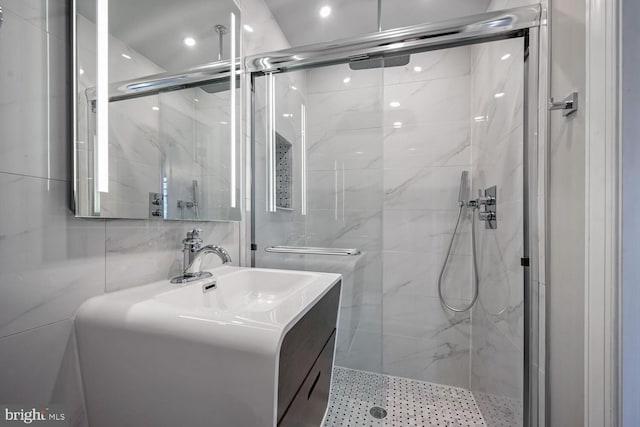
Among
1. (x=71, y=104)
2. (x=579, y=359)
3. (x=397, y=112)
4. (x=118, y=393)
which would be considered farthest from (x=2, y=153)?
(x=397, y=112)

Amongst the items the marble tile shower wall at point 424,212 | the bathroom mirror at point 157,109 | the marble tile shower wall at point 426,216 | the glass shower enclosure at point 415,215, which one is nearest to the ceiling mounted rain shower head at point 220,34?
the bathroom mirror at point 157,109

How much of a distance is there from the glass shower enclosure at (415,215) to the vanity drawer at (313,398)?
0.93ft

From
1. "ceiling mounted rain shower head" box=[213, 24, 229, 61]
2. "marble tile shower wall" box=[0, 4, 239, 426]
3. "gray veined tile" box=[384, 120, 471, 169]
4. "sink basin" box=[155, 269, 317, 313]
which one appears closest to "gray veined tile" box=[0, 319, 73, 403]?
"marble tile shower wall" box=[0, 4, 239, 426]

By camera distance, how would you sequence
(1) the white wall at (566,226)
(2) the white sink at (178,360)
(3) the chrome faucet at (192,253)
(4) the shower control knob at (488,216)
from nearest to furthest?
(2) the white sink at (178,360) → (1) the white wall at (566,226) → (3) the chrome faucet at (192,253) → (4) the shower control knob at (488,216)

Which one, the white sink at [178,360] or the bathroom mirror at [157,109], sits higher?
the bathroom mirror at [157,109]

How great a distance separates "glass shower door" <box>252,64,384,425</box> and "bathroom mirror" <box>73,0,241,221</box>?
0.28 metres

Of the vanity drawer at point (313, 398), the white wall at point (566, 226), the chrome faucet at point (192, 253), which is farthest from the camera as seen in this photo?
the chrome faucet at point (192, 253)

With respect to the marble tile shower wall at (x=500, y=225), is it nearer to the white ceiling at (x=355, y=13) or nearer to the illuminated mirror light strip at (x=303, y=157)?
the white ceiling at (x=355, y=13)

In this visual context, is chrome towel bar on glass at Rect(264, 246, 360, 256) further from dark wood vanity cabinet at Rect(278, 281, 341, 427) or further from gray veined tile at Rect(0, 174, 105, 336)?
gray veined tile at Rect(0, 174, 105, 336)

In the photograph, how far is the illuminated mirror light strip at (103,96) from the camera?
646mm

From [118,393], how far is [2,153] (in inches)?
21.5

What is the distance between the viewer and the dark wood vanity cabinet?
1.73 ft

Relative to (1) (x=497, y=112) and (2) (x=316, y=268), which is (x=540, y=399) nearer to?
(2) (x=316, y=268)

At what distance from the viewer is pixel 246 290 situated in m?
1.06
